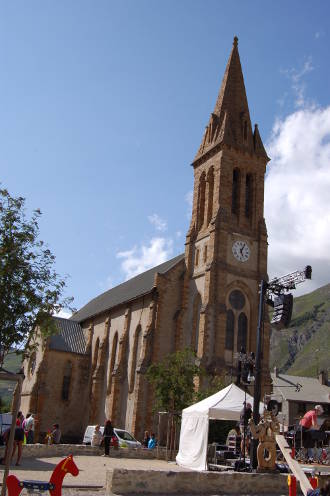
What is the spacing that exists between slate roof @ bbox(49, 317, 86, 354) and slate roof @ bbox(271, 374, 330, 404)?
66.2 ft

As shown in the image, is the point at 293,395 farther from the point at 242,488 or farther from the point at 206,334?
the point at 242,488

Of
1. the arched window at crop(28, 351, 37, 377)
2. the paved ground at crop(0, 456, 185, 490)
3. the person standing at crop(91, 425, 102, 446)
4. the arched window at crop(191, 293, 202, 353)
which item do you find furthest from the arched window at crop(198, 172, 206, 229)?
the paved ground at crop(0, 456, 185, 490)

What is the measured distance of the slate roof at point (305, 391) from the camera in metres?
56.1

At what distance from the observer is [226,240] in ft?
122

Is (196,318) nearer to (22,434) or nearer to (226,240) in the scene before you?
(226,240)

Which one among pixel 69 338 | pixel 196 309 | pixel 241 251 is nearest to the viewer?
pixel 196 309

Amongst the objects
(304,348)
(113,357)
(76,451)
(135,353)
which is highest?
(304,348)

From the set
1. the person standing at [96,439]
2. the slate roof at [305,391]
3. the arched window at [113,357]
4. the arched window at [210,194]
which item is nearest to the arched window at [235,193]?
the arched window at [210,194]

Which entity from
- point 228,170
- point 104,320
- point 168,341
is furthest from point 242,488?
point 104,320

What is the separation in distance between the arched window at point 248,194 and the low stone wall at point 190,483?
2753 centimetres

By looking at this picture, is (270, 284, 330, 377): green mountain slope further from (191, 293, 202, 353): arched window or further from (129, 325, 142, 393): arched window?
(191, 293, 202, 353): arched window

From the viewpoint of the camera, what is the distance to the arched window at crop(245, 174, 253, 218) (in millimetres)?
40594

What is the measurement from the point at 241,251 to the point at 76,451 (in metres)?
19.2

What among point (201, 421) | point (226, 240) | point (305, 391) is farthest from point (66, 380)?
point (201, 421)
